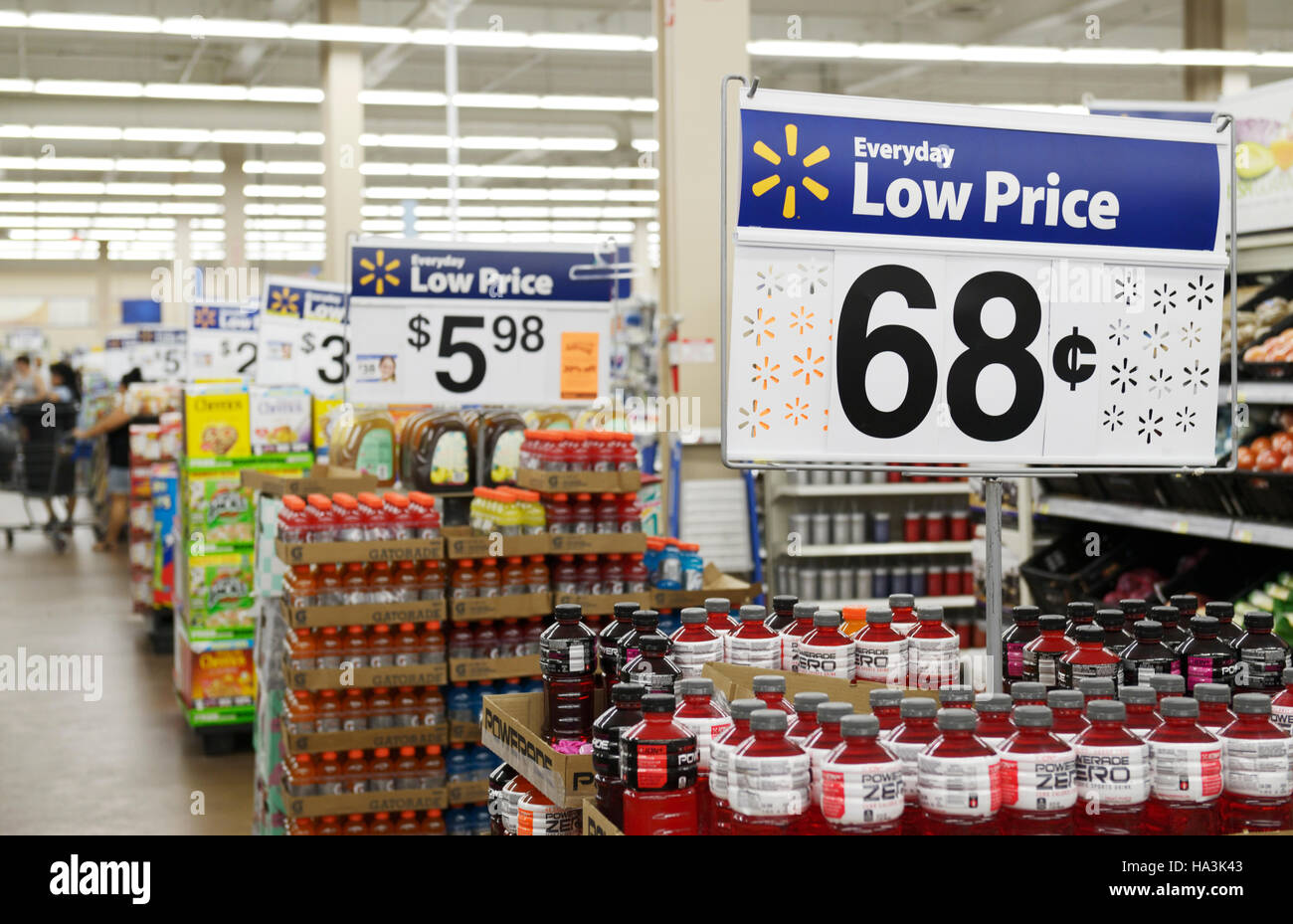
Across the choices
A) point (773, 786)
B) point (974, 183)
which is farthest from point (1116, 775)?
point (974, 183)

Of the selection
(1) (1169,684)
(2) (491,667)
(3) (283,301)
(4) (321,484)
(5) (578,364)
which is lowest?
(2) (491,667)

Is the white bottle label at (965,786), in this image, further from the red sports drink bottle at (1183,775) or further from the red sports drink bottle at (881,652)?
the red sports drink bottle at (881,652)

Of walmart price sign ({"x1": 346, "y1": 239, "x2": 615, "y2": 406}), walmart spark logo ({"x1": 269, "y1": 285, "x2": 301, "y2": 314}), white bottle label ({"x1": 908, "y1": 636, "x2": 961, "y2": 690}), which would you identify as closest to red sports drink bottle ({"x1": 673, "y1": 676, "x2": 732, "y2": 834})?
white bottle label ({"x1": 908, "y1": 636, "x2": 961, "y2": 690})

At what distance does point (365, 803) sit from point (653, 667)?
7.41 ft

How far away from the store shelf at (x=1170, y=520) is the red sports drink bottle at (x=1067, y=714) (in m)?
2.73

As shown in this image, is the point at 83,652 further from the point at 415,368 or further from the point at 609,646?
the point at 609,646

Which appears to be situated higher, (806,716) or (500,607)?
(806,716)

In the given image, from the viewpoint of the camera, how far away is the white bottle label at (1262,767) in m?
1.72

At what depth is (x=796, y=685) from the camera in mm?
2205

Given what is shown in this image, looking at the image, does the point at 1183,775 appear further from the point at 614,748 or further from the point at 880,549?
the point at 880,549

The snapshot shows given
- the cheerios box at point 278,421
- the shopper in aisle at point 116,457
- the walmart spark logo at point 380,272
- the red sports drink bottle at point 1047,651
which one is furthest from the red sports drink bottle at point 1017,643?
the shopper in aisle at point 116,457

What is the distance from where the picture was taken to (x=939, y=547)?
7.71 meters

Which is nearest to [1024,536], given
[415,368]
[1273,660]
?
[415,368]

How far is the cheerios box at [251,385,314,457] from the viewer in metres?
6.32
